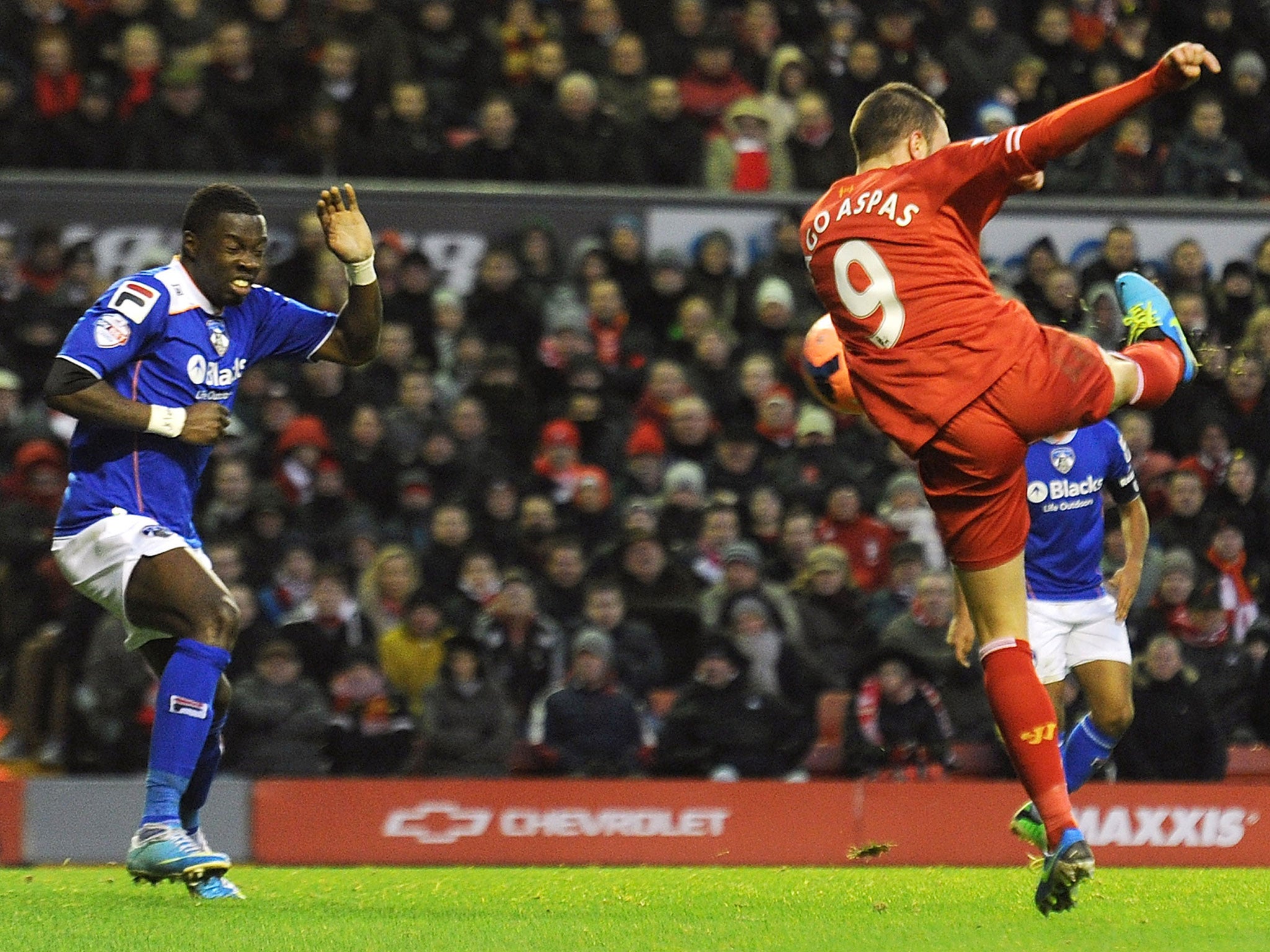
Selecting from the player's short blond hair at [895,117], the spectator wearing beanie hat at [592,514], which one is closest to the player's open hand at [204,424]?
the player's short blond hair at [895,117]

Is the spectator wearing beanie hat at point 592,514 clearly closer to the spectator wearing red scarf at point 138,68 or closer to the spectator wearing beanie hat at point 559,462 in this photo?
the spectator wearing beanie hat at point 559,462

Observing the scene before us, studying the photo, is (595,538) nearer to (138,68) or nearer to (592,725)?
(592,725)

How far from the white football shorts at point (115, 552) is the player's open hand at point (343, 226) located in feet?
3.67

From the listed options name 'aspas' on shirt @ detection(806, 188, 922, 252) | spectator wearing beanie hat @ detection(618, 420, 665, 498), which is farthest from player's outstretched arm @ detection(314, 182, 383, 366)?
spectator wearing beanie hat @ detection(618, 420, 665, 498)

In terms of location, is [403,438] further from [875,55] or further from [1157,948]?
[1157,948]

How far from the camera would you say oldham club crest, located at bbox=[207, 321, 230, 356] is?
6.44 metres

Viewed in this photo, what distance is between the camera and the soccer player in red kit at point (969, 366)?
5.63 meters

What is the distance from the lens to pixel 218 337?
6461mm

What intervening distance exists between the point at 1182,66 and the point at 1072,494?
277 centimetres

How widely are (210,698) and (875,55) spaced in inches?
354

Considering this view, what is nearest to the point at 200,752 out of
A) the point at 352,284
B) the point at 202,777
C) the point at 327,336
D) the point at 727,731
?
the point at 202,777

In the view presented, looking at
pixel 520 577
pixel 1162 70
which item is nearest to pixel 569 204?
pixel 520 577

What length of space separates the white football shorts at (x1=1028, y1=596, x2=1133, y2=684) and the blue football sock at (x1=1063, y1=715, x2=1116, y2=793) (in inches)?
9.0

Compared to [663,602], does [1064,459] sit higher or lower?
higher
